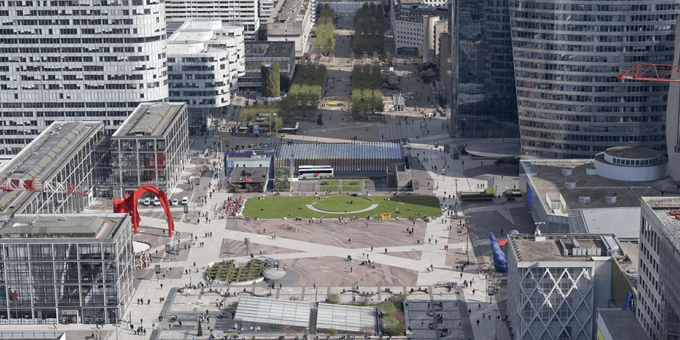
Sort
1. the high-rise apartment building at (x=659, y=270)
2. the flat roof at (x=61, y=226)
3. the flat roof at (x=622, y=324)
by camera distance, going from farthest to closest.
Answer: the flat roof at (x=61, y=226), the flat roof at (x=622, y=324), the high-rise apartment building at (x=659, y=270)

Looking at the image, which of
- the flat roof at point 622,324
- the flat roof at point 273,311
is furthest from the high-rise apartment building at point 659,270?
the flat roof at point 273,311

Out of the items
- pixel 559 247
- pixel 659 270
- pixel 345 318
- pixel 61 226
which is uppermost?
pixel 659 270

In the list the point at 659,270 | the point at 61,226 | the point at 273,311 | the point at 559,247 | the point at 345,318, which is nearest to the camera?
the point at 659,270

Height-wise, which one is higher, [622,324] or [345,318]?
[622,324]

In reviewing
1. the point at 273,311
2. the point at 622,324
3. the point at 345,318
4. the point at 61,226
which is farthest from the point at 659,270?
the point at 61,226

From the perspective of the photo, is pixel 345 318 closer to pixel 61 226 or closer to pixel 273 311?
pixel 273 311

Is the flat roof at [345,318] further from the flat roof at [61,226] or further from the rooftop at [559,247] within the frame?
the flat roof at [61,226]

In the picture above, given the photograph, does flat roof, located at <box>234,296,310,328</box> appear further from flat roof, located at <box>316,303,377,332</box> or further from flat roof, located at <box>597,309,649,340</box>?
flat roof, located at <box>597,309,649,340</box>

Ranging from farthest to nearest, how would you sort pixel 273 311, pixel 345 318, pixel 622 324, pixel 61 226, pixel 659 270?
pixel 61 226
pixel 273 311
pixel 345 318
pixel 622 324
pixel 659 270
